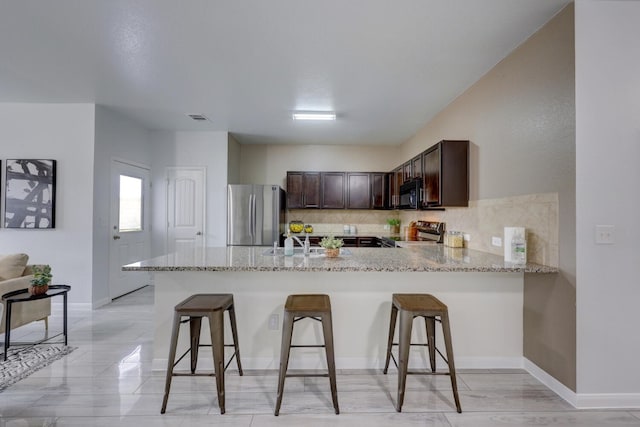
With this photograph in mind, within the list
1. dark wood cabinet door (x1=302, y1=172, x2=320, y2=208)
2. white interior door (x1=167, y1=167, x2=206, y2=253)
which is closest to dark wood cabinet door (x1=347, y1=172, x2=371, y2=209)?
dark wood cabinet door (x1=302, y1=172, x2=320, y2=208)

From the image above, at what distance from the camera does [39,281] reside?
2.82m

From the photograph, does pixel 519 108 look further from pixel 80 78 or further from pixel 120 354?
pixel 80 78

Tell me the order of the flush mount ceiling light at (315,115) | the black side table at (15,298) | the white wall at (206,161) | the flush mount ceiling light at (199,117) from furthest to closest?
the white wall at (206,161)
the flush mount ceiling light at (199,117)
the flush mount ceiling light at (315,115)
the black side table at (15,298)

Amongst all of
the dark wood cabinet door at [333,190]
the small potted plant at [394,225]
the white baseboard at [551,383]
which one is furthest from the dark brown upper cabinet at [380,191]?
the white baseboard at [551,383]

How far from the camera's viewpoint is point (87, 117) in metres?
4.08

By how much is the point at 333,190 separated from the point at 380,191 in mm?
912

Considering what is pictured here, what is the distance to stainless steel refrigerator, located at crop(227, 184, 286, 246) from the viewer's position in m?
5.25

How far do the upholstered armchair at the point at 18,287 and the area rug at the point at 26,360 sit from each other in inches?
9.7

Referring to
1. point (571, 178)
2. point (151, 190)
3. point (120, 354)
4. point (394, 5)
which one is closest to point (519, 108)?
point (571, 178)

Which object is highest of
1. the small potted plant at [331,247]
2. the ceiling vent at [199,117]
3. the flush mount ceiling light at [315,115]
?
the ceiling vent at [199,117]

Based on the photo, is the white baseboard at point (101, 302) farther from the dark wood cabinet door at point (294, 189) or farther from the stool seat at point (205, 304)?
the dark wood cabinet door at point (294, 189)

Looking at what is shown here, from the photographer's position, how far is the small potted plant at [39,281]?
2803 millimetres

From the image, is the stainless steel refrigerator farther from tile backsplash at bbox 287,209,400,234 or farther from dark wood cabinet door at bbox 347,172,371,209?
dark wood cabinet door at bbox 347,172,371,209

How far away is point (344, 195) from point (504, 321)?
378cm
